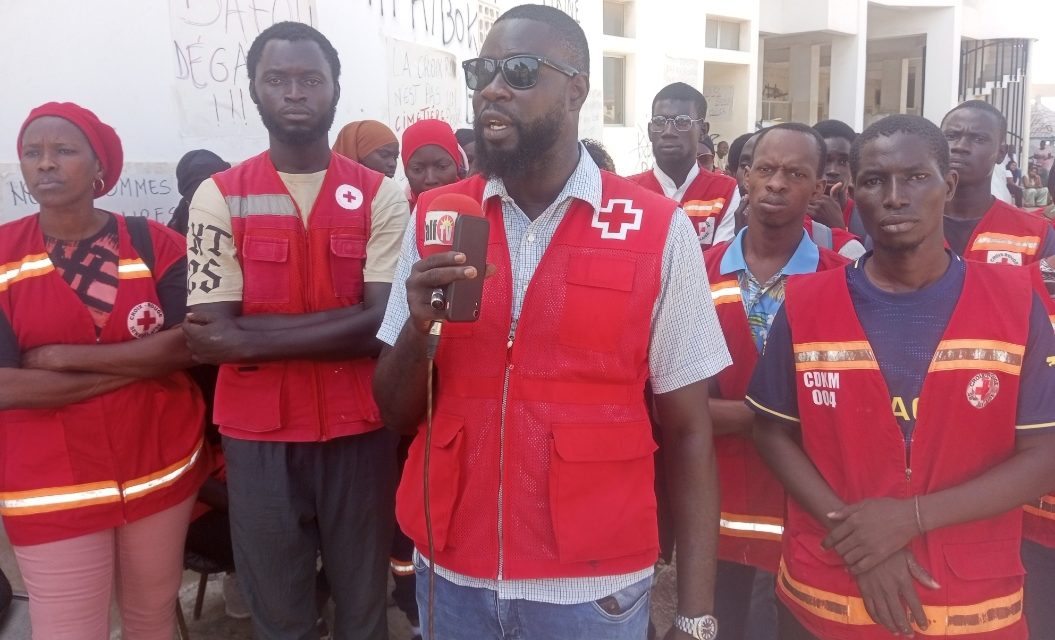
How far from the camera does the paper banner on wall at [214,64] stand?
4.36 metres

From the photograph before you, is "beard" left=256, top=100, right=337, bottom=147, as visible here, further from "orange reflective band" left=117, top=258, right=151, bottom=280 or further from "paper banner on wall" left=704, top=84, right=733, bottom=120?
"paper banner on wall" left=704, top=84, right=733, bottom=120

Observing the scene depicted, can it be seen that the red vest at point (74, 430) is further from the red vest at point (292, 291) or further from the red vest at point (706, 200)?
the red vest at point (706, 200)

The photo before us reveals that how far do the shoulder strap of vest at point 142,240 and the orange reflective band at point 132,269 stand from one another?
0.02 metres

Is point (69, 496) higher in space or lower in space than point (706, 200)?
lower

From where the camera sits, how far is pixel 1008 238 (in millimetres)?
3404

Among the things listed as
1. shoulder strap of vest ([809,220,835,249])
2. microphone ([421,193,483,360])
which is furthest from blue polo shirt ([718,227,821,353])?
microphone ([421,193,483,360])

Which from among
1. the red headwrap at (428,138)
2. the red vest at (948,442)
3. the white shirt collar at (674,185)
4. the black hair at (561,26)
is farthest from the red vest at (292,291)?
the white shirt collar at (674,185)

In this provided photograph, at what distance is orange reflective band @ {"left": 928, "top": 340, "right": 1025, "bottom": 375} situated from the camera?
2049mm

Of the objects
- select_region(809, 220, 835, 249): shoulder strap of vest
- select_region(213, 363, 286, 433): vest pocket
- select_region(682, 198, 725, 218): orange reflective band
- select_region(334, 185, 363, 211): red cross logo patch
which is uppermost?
select_region(334, 185, 363, 211): red cross logo patch

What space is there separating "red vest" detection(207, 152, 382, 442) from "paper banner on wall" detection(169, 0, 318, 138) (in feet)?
6.39

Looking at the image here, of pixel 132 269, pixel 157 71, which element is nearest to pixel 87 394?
pixel 132 269

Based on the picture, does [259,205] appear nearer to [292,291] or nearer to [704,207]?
[292,291]

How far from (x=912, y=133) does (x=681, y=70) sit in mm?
12468

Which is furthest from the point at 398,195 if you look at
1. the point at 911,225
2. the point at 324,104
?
the point at 911,225
